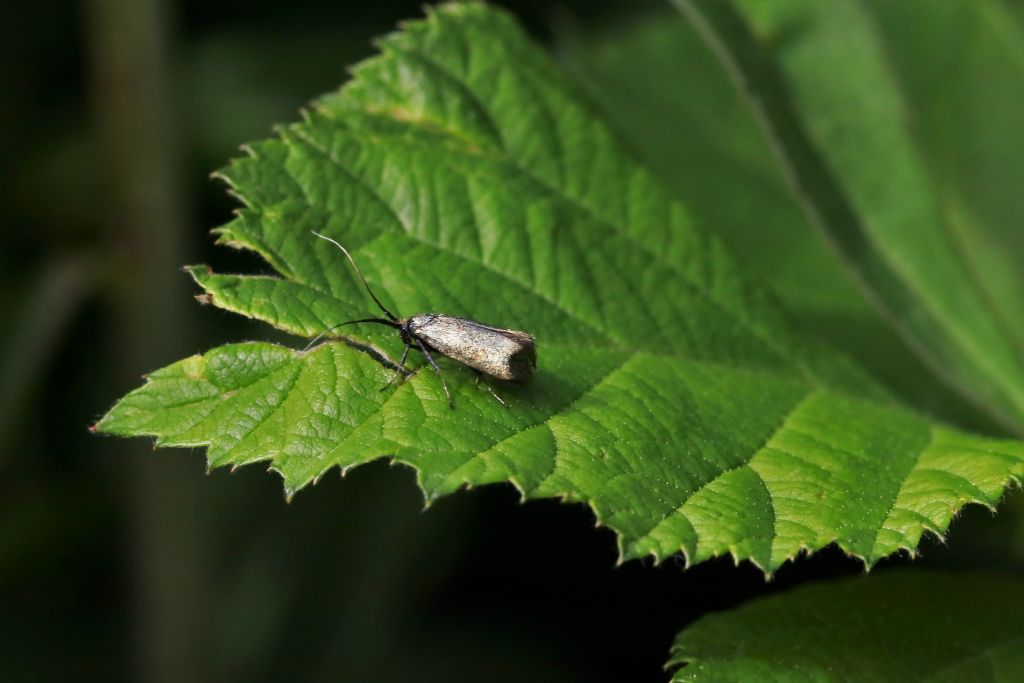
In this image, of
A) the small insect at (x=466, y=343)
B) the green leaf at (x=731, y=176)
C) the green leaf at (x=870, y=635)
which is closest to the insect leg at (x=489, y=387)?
the small insect at (x=466, y=343)

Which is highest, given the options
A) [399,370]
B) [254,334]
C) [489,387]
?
[399,370]

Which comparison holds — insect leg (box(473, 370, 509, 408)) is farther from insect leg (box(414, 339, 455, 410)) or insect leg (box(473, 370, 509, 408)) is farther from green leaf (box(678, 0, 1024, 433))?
green leaf (box(678, 0, 1024, 433))

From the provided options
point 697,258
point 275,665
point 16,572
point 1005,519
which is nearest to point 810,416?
point 697,258

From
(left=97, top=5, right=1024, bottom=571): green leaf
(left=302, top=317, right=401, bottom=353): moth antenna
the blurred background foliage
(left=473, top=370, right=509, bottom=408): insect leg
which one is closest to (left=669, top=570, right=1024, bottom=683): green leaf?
(left=97, top=5, right=1024, bottom=571): green leaf

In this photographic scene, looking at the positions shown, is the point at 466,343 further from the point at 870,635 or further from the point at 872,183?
the point at 872,183

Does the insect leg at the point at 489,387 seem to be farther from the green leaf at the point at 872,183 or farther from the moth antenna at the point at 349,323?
the green leaf at the point at 872,183

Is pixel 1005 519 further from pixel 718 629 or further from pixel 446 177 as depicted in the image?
pixel 446 177

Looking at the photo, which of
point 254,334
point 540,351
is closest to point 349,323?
point 540,351
